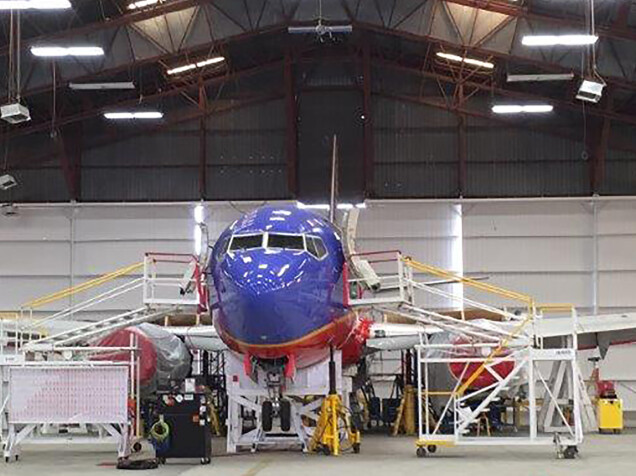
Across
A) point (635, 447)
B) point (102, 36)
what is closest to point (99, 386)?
point (635, 447)

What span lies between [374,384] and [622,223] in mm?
12034

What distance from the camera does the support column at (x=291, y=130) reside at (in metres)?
39.5

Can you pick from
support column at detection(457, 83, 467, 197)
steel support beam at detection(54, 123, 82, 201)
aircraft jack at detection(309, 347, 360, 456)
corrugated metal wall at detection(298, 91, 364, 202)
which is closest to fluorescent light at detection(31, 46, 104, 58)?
steel support beam at detection(54, 123, 82, 201)

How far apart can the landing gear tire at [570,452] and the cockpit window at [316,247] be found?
6.25 m

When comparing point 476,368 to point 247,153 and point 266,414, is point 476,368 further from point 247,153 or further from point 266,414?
point 247,153

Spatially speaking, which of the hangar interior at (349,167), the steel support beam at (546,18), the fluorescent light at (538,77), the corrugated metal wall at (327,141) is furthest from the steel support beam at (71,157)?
the fluorescent light at (538,77)

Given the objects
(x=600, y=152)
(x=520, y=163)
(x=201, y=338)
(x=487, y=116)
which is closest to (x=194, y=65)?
(x=487, y=116)

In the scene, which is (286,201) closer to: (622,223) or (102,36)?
(102,36)

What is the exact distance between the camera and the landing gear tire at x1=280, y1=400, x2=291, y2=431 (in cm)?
Answer: 2006

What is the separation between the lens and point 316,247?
1853 cm

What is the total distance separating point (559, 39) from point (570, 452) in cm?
1472

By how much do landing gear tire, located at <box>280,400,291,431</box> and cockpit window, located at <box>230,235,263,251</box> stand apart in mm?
3728

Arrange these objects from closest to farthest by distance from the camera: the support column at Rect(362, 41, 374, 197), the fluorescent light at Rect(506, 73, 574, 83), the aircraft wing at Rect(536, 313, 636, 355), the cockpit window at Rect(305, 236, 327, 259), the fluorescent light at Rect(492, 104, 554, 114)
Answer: the cockpit window at Rect(305, 236, 327, 259), the aircraft wing at Rect(536, 313, 636, 355), the fluorescent light at Rect(506, 73, 574, 83), the fluorescent light at Rect(492, 104, 554, 114), the support column at Rect(362, 41, 374, 197)

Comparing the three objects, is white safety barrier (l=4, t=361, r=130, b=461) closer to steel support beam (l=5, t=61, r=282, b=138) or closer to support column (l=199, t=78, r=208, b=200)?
steel support beam (l=5, t=61, r=282, b=138)
